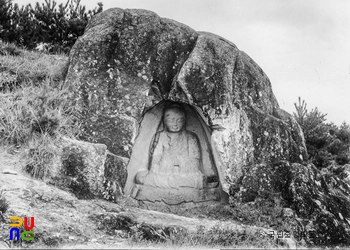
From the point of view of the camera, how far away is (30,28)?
1492 centimetres

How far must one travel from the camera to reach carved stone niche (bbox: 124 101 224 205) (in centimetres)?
917

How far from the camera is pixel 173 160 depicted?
9477 millimetres

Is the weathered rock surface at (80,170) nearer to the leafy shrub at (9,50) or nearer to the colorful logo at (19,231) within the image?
the colorful logo at (19,231)

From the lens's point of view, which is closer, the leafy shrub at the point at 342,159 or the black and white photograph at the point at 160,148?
the black and white photograph at the point at 160,148

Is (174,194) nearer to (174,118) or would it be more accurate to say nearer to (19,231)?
(174,118)

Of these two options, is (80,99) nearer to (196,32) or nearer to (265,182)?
(196,32)

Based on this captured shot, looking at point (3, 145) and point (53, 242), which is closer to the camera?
point (53, 242)

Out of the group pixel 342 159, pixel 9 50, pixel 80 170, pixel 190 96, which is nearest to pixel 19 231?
pixel 80 170

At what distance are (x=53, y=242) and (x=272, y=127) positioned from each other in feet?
14.7

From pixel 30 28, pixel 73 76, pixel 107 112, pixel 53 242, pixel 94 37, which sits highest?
pixel 30 28

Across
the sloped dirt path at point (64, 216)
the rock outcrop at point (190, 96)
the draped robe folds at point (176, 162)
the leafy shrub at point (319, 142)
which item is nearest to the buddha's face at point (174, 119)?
the draped robe folds at point (176, 162)

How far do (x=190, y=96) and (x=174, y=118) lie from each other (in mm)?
835

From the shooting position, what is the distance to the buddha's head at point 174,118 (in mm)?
9445

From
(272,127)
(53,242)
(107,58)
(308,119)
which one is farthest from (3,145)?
(308,119)
